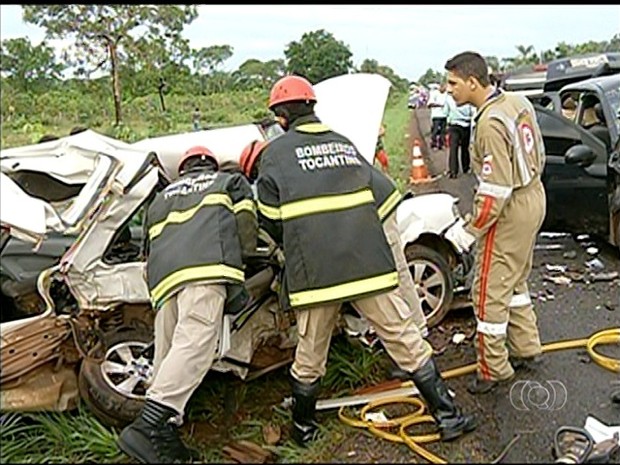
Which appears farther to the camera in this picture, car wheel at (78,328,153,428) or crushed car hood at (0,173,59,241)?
car wheel at (78,328,153,428)

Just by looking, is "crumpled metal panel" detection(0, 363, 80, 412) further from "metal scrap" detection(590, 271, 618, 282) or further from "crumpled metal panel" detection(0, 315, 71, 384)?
"metal scrap" detection(590, 271, 618, 282)

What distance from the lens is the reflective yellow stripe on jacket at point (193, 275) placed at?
366 cm

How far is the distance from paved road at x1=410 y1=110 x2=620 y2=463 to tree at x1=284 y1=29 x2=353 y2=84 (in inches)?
132

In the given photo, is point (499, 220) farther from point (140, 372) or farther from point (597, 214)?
point (597, 214)

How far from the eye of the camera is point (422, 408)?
4211 millimetres

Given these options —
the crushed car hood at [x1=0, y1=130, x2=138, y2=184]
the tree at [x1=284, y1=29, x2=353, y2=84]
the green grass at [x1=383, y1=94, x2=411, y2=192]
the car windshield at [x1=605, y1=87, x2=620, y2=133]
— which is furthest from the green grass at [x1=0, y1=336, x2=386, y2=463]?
the green grass at [x1=383, y1=94, x2=411, y2=192]

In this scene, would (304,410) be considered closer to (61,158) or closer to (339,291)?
(339,291)

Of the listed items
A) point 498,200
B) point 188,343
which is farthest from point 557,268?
point 188,343

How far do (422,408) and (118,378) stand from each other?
5.75ft

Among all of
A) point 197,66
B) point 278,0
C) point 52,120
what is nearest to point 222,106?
point 197,66

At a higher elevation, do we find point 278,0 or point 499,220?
point 278,0

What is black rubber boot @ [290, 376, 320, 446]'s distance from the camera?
3.91m

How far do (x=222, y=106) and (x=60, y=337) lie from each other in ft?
20.7

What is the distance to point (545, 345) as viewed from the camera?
5.06 meters
